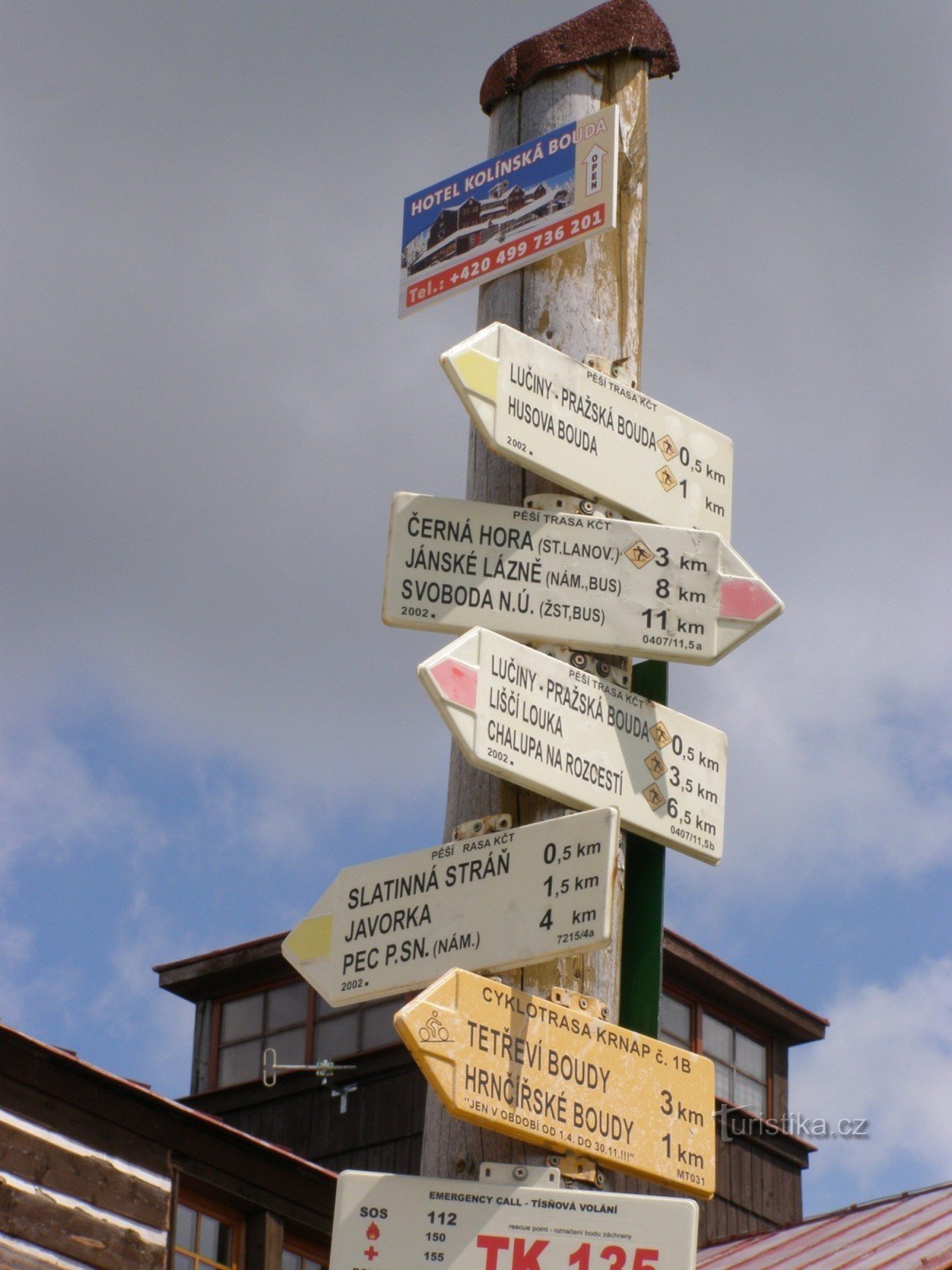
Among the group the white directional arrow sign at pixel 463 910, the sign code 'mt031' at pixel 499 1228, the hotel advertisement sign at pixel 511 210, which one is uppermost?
the hotel advertisement sign at pixel 511 210

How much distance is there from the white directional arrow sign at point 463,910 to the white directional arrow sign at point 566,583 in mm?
533

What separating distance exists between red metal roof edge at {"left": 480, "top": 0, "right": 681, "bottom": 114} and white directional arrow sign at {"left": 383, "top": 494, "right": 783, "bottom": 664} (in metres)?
1.38

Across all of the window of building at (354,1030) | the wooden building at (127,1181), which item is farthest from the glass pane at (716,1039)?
the wooden building at (127,1181)

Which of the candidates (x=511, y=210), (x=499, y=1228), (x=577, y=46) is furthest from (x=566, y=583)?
(x=577, y=46)

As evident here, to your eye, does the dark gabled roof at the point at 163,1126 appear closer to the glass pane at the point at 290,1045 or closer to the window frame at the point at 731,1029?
the glass pane at the point at 290,1045

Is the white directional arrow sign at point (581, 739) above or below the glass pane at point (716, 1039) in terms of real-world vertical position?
below

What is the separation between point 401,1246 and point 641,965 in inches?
33.2

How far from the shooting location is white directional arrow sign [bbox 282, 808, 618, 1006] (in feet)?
11.8

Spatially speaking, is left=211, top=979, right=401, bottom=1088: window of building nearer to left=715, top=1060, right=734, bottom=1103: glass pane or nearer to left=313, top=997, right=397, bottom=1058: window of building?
left=313, top=997, right=397, bottom=1058: window of building

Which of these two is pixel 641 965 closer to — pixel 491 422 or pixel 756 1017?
pixel 491 422

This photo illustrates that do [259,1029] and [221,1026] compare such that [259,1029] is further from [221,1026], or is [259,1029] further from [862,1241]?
[862,1241]

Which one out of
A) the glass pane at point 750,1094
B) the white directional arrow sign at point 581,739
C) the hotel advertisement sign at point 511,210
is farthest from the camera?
the glass pane at point 750,1094

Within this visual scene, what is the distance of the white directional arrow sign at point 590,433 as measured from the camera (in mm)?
4105

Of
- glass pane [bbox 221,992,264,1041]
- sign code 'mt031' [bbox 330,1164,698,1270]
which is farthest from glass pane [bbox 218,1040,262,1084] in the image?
sign code 'mt031' [bbox 330,1164,698,1270]
